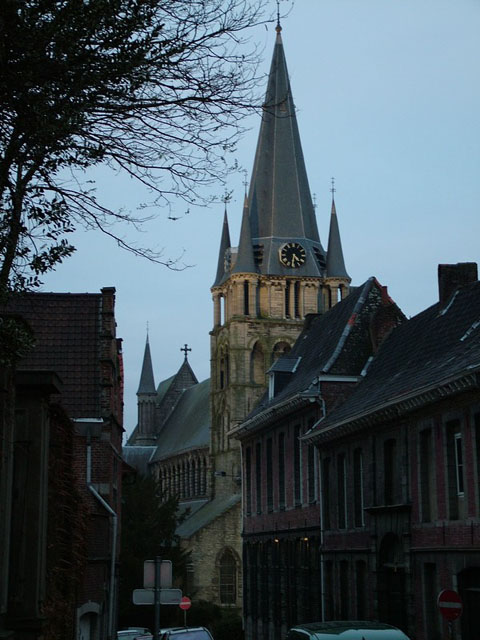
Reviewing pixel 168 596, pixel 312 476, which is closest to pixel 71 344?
pixel 312 476

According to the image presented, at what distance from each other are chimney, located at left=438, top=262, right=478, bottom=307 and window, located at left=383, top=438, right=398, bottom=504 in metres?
4.60

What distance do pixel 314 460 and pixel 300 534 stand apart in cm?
283

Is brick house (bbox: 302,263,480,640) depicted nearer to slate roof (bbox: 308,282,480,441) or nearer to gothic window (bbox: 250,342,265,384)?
slate roof (bbox: 308,282,480,441)

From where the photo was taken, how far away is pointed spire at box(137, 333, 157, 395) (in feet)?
424

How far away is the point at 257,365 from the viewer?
306ft

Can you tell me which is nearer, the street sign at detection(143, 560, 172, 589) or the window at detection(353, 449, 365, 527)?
the street sign at detection(143, 560, 172, 589)

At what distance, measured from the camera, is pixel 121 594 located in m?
44.9

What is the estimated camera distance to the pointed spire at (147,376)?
12938 centimetres

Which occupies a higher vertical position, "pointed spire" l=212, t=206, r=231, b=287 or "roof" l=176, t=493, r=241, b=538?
"pointed spire" l=212, t=206, r=231, b=287

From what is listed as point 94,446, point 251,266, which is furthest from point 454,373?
point 251,266

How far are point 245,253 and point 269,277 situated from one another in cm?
288

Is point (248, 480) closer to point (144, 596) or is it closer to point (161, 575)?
point (144, 596)

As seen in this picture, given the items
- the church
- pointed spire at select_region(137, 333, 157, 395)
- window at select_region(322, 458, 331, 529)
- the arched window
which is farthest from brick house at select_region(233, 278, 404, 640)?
pointed spire at select_region(137, 333, 157, 395)

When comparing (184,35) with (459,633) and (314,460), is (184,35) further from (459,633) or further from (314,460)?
(314,460)
